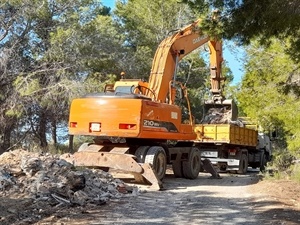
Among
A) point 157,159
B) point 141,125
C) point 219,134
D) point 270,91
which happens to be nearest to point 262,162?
→ point 219,134

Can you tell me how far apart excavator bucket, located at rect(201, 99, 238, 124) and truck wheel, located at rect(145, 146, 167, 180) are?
6.55m

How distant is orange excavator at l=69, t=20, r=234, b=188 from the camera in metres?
12.8

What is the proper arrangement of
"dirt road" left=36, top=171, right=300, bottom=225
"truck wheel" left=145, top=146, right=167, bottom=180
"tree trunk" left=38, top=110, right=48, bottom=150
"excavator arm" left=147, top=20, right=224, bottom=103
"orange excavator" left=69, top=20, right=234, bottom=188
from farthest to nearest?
"tree trunk" left=38, top=110, right=48, bottom=150 < "excavator arm" left=147, top=20, right=224, bottom=103 < "truck wheel" left=145, top=146, right=167, bottom=180 < "orange excavator" left=69, top=20, right=234, bottom=188 < "dirt road" left=36, top=171, right=300, bottom=225

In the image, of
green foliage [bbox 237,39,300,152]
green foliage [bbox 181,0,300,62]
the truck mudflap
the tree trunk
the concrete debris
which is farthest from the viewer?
the tree trunk

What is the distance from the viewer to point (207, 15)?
8.53 m

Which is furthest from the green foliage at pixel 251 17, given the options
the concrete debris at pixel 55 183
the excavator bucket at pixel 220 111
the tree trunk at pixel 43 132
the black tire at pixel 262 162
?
the tree trunk at pixel 43 132

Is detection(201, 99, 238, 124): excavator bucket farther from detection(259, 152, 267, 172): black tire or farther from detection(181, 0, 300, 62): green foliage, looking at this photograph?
detection(181, 0, 300, 62): green foliage

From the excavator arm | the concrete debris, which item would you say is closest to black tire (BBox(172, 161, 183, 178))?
the excavator arm

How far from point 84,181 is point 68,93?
12.3 metres

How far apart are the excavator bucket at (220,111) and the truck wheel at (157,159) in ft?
21.5

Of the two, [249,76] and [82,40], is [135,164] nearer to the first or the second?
[249,76]

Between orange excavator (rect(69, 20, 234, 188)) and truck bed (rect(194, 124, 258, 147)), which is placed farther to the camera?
truck bed (rect(194, 124, 258, 147))

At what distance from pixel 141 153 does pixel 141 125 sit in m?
0.92

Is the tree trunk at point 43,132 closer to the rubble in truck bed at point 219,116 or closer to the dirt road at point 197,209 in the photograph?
the rubble in truck bed at point 219,116
